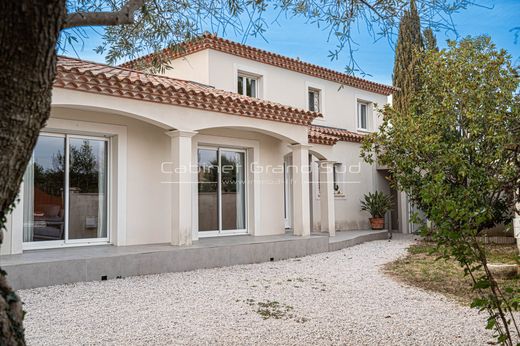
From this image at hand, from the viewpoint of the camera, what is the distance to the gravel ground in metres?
4.90

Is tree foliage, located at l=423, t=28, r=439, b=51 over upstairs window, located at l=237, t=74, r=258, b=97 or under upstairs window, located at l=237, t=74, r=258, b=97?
under

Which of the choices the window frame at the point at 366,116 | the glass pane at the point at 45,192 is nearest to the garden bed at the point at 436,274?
the glass pane at the point at 45,192

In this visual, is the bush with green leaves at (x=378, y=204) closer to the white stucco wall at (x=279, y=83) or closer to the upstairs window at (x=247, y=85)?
the white stucco wall at (x=279, y=83)

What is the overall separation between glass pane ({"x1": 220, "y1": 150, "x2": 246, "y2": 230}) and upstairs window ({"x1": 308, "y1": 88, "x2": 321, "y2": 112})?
6.59 meters

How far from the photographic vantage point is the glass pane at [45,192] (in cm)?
899

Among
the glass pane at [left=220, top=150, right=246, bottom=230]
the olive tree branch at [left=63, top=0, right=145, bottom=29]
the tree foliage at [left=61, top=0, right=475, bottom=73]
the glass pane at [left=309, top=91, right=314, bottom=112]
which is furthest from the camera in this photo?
the glass pane at [left=309, top=91, right=314, bottom=112]

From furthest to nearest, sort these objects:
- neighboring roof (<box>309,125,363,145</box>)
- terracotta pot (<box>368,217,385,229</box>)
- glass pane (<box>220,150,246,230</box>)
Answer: terracotta pot (<box>368,217,385,229</box>) → neighboring roof (<box>309,125,363,145</box>) → glass pane (<box>220,150,246,230</box>)

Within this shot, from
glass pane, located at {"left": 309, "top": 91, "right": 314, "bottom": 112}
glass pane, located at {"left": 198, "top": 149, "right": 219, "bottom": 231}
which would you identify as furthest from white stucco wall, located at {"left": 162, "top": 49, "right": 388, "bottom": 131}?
glass pane, located at {"left": 198, "top": 149, "right": 219, "bottom": 231}

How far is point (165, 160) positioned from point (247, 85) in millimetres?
6420

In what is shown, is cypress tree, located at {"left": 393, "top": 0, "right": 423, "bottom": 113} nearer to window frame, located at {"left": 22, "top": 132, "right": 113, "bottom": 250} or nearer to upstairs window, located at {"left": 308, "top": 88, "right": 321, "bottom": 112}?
upstairs window, located at {"left": 308, "top": 88, "right": 321, "bottom": 112}

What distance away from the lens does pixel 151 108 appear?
9.59 metres

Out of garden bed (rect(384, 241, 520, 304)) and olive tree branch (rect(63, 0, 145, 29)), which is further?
garden bed (rect(384, 241, 520, 304))

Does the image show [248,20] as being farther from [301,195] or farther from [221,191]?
[301,195]

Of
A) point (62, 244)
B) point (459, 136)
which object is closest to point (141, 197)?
point (62, 244)
